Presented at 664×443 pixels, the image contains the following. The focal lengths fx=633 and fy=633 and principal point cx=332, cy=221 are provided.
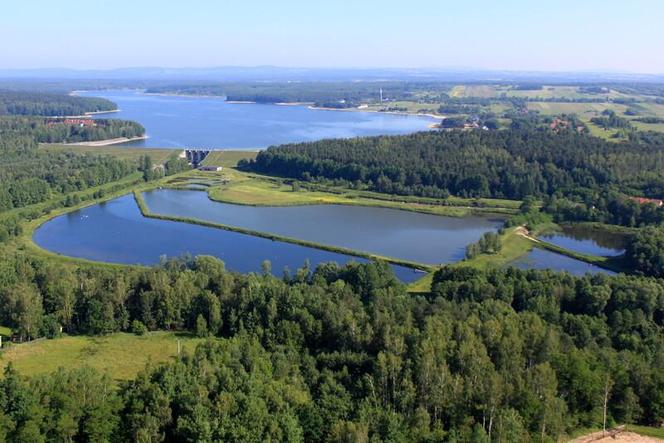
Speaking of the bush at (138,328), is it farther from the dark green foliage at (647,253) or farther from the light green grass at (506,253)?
the dark green foliage at (647,253)

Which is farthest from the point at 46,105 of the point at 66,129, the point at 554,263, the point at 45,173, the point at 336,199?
the point at 554,263

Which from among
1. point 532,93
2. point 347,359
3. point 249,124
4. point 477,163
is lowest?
point 249,124

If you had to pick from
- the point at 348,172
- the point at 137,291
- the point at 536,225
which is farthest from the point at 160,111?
the point at 137,291

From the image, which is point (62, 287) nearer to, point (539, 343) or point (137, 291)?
point (137, 291)

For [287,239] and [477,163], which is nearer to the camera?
[287,239]

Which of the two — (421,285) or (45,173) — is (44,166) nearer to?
(45,173)
